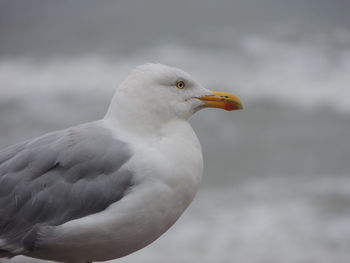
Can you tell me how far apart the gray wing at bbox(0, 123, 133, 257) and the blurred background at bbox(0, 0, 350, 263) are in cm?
210

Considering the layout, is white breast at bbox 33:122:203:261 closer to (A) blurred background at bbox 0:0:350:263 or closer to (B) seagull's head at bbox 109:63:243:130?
(B) seagull's head at bbox 109:63:243:130

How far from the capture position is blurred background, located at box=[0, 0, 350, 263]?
304 inches

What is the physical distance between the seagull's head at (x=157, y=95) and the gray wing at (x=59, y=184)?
0.52 feet

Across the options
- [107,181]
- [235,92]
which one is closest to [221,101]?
[107,181]

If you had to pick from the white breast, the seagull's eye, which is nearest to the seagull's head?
the seagull's eye

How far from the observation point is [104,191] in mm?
2650

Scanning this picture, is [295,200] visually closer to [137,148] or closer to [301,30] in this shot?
[137,148]

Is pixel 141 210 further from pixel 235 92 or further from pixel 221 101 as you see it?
pixel 235 92

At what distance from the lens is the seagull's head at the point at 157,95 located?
279 centimetres

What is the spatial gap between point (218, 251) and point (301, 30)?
8.34 meters

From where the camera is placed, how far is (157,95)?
281 centimetres

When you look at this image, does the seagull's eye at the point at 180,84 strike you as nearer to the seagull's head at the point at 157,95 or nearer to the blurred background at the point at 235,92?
the seagull's head at the point at 157,95

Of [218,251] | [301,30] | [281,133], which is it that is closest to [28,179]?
[218,251]

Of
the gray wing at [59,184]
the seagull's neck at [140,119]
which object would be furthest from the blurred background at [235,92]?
the seagull's neck at [140,119]
